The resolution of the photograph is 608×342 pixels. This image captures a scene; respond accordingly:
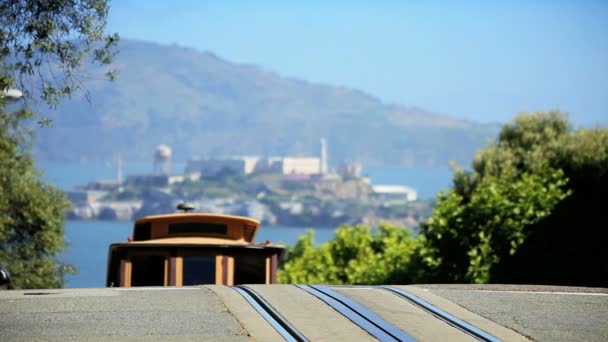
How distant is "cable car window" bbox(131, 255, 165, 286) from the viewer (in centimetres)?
2248

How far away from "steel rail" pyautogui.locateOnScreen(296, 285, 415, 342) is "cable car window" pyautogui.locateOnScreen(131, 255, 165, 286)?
664cm

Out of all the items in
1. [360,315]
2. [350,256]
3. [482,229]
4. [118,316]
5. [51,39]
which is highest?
[51,39]

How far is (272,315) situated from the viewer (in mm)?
13508

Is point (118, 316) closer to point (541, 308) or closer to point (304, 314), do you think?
point (304, 314)

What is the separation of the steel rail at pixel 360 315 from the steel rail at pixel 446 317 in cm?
79

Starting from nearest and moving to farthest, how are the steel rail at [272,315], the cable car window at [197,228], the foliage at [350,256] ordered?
the steel rail at [272,315] → the cable car window at [197,228] → the foliage at [350,256]

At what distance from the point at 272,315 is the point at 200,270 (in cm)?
910

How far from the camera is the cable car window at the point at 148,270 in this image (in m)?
22.5

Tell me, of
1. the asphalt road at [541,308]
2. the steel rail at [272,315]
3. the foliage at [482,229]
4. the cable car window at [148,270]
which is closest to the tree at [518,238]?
the foliage at [482,229]

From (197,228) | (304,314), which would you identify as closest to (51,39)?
(304,314)

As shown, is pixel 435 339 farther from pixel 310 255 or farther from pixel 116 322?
pixel 310 255

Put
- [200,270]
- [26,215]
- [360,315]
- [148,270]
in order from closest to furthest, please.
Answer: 1. [360,315]
2. [200,270]
3. [148,270]
4. [26,215]

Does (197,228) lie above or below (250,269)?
above

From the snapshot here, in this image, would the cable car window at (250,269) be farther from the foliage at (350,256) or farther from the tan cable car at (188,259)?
the foliage at (350,256)
